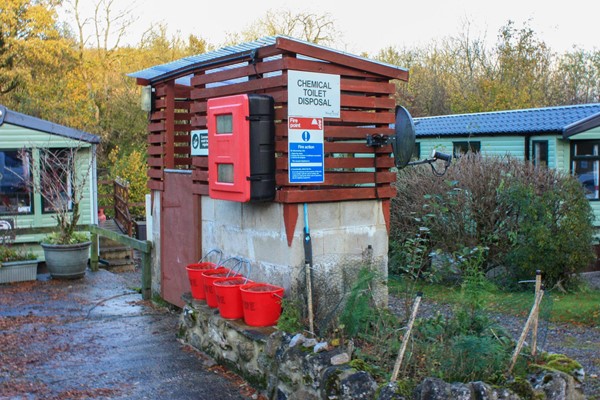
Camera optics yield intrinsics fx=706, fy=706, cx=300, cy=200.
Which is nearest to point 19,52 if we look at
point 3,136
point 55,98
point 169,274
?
point 55,98

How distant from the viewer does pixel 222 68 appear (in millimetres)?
7656

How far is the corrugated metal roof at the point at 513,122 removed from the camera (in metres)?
15.4

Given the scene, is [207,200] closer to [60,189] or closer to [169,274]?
[169,274]

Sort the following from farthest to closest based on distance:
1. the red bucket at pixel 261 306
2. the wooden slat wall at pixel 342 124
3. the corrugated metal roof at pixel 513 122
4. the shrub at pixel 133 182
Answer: the shrub at pixel 133 182 → the corrugated metal roof at pixel 513 122 → the wooden slat wall at pixel 342 124 → the red bucket at pixel 261 306

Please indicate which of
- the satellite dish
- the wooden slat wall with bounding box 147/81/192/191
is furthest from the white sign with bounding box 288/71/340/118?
the wooden slat wall with bounding box 147/81/192/191

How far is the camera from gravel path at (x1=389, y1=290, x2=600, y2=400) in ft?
19.9

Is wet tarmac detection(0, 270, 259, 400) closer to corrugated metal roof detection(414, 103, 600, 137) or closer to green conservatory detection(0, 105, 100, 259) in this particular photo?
green conservatory detection(0, 105, 100, 259)

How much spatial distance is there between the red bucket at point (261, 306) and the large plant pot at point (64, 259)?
21.1ft

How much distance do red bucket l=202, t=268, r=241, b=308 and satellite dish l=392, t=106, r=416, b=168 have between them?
2010mm

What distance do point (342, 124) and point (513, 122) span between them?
434 inches

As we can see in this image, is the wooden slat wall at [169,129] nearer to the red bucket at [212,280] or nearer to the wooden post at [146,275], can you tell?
the wooden post at [146,275]

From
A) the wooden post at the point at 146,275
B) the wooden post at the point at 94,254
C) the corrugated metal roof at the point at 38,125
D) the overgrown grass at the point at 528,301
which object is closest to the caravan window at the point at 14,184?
the corrugated metal roof at the point at 38,125

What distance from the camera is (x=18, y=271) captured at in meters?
11.6

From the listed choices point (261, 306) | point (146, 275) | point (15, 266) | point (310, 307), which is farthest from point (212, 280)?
point (15, 266)
